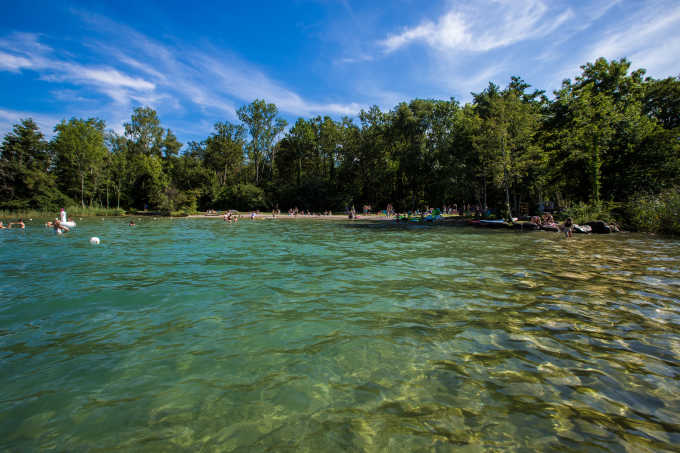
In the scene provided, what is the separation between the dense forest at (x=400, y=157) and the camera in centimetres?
3078

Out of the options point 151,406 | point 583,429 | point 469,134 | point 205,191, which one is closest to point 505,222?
point 469,134

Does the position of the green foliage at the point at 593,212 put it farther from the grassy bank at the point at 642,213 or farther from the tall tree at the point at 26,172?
the tall tree at the point at 26,172

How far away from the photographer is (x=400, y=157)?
5312 centimetres

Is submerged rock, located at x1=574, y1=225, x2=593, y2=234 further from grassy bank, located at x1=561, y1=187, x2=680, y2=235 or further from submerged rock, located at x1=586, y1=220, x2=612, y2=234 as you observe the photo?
grassy bank, located at x1=561, y1=187, x2=680, y2=235

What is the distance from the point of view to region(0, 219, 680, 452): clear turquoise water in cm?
278

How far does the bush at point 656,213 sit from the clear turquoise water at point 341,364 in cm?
1965

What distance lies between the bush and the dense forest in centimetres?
189

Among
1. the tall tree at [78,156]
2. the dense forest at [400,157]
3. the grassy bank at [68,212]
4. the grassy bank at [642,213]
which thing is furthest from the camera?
the tall tree at [78,156]

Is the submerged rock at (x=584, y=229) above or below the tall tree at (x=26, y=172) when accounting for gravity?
below

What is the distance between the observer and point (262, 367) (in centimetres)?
404

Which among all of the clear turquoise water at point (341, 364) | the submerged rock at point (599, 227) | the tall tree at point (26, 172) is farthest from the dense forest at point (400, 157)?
the clear turquoise water at point (341, 364)

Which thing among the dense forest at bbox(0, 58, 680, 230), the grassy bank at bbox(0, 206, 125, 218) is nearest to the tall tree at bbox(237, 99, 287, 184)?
the dense forest at bbox(0, 58, 680, 230)

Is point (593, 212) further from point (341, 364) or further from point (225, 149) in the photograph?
point (225, 149)

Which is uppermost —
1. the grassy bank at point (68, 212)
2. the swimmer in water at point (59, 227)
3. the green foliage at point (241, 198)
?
the green foliage at point (241, 198)
